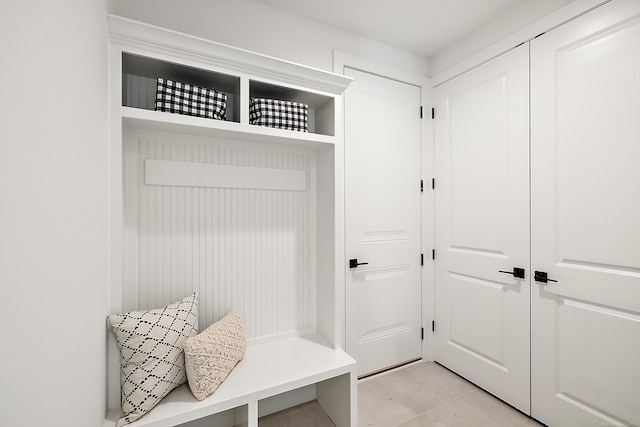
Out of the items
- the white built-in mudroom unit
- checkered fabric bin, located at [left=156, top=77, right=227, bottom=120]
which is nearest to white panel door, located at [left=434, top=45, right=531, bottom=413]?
the white built-in mudroom unit

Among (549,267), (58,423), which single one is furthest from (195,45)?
(549,267)

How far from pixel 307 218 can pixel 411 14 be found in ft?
5.18

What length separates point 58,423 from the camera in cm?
72

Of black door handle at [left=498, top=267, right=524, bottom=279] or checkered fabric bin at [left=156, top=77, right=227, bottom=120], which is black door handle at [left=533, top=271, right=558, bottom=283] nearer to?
black door handle at [left=498, top=267, right=524, bottom=279]

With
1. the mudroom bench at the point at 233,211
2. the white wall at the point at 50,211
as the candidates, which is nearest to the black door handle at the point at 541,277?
the mudroom bench at the point at 233,211

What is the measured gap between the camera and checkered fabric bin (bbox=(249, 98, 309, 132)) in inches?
62.7

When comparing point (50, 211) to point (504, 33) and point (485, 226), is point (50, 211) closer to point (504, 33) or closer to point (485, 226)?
point (485, 226)

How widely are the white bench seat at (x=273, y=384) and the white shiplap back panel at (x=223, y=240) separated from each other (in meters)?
0.18

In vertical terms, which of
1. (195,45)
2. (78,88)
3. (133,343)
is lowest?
(133,343)

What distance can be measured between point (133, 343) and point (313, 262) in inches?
42.5

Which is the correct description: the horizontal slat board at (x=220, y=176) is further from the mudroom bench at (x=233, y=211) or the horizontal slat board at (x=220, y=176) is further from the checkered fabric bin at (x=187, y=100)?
the checkered fabric bin at (x=187, y=100)

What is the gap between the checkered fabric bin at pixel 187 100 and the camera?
4.44ft

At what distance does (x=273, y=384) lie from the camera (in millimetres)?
1363

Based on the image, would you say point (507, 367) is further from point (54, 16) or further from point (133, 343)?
point (54, 16)
